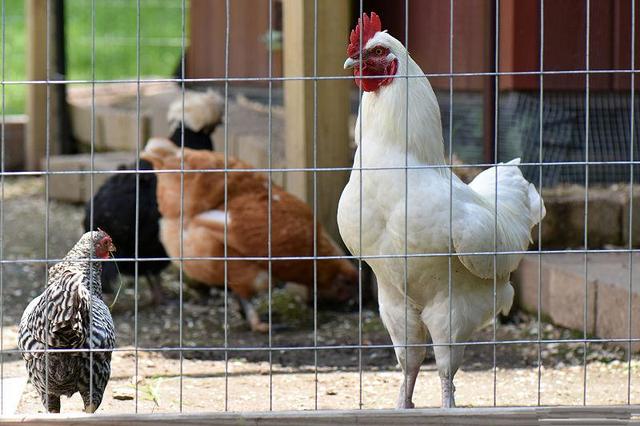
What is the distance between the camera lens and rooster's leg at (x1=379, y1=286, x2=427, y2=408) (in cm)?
396

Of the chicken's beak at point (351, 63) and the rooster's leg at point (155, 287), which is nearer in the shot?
the chicken's beak at point (351, 63)

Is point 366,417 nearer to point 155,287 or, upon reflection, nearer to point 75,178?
point 155,287

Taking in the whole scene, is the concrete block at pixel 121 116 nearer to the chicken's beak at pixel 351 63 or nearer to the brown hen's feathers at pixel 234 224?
the brown hen's feathers at pixel 234 224

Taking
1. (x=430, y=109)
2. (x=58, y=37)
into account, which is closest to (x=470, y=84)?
(x=430, y=109)

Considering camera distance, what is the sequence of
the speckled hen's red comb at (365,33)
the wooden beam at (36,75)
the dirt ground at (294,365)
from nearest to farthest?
the speckled hen's red comb at (365,33), the dirt ground at (294,365), the wooden beam at (36,75)

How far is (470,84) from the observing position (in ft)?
23.5

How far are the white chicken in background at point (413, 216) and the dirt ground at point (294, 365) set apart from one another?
31cm

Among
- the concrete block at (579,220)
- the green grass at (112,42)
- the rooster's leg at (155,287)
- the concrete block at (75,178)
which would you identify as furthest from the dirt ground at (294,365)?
the green grass at (112,42)

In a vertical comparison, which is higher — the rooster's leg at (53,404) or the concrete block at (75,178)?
the concrete block at (75,178)

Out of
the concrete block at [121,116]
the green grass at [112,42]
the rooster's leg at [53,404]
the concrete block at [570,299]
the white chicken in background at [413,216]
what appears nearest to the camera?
the white chicken in background at [413,216]

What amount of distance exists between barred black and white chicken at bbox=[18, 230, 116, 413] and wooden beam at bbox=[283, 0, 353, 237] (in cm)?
273

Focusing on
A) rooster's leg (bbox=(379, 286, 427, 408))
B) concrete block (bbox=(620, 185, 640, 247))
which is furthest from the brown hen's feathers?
rooster's leg (bbox=(379, 286, 427, 408))

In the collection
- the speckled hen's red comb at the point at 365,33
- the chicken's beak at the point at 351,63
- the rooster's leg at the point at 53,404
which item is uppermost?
the speckled hen's red comb at the point at 365,33

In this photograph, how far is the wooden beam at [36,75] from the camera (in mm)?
10711
